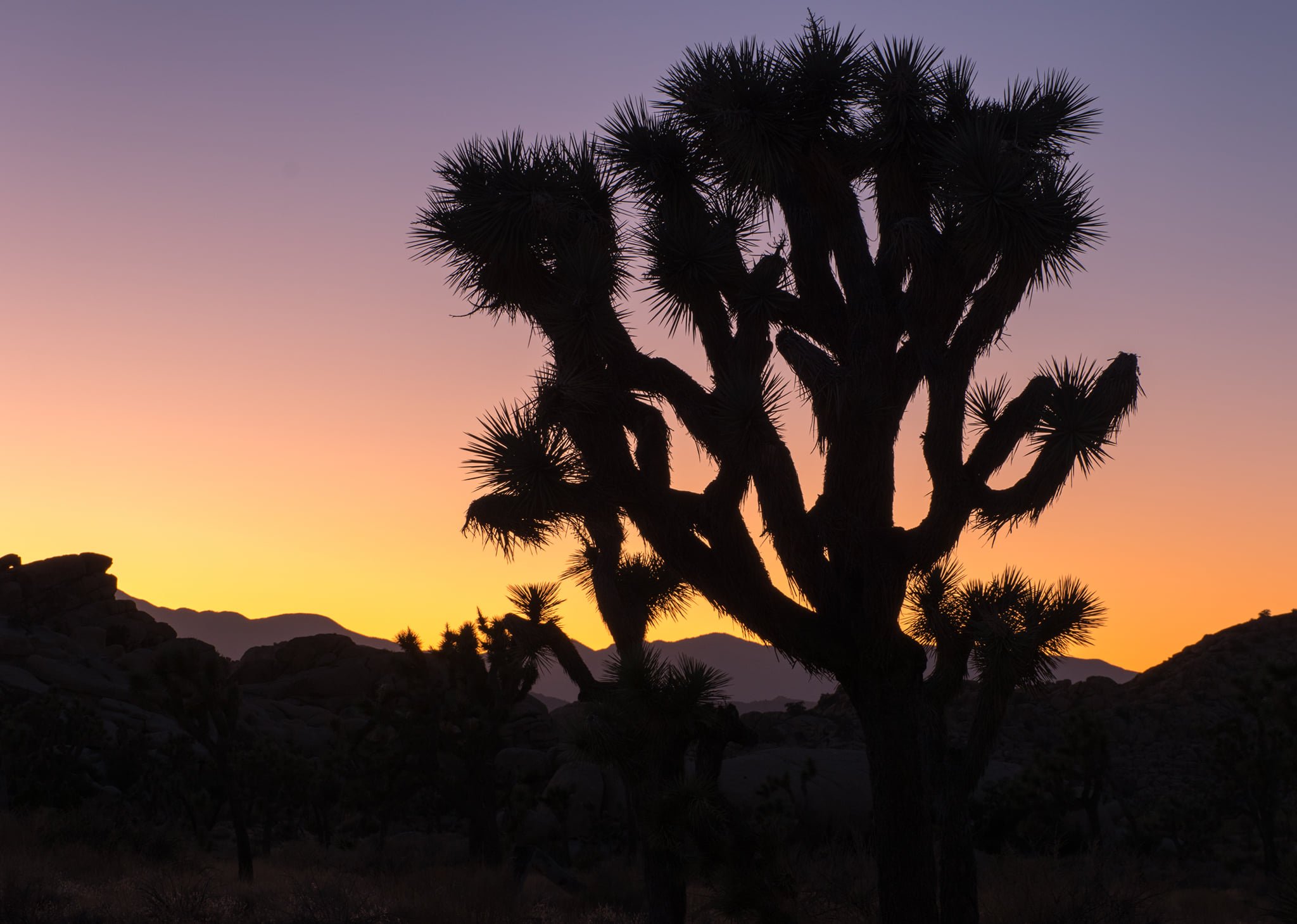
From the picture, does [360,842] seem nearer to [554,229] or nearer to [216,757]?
[216,757]

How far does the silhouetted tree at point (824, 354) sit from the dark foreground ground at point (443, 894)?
2.78m

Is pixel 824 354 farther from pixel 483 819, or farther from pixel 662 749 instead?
pixel 483 819

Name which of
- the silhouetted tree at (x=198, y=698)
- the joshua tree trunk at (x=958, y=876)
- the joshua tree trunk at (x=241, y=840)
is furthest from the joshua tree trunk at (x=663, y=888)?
the silhouetted tree at (x=198, y=698)

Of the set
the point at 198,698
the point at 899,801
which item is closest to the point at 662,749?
the point at 899,801

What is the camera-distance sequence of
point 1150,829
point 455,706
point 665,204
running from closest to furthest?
1. point 665,204
2. point 455,706
3. point 1150,829

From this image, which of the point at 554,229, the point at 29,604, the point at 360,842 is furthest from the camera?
the point at 29,604

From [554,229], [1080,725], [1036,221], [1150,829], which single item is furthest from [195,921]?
[1150,829]

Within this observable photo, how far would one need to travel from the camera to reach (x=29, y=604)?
50094 mm

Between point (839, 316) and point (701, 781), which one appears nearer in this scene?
point (701, 781)

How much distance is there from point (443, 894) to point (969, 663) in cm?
755

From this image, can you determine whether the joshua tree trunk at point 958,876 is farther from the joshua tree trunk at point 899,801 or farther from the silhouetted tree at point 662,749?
the silhouetted tree at point 662,749

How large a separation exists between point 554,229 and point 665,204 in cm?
172

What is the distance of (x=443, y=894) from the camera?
12.8 m

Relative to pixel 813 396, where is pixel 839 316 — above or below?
above
